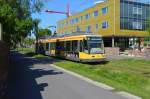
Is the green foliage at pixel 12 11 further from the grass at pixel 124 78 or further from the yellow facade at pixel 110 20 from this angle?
the yellow facade at pixel 110 20

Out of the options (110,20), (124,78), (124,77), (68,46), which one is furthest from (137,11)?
(124,78)

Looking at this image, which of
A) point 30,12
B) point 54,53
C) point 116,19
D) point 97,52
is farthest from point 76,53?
point 116,19

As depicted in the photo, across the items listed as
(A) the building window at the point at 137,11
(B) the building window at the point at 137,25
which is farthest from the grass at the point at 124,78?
(A) the building window at the point at 137,11

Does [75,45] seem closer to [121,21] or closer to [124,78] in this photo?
[124,78]

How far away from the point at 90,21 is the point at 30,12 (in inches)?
2454

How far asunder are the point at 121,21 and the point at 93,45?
48.9 meters

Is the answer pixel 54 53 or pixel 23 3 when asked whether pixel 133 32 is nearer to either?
pixel 54 53

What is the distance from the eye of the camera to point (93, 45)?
37.3 m

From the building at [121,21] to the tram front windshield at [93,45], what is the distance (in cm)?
4666

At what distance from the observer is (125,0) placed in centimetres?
8650

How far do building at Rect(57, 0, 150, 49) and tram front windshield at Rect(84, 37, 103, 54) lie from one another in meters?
46.7

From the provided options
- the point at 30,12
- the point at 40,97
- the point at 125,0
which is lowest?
the point at 40,97

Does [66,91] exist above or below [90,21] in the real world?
below

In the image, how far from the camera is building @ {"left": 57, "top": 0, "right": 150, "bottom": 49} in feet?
278
